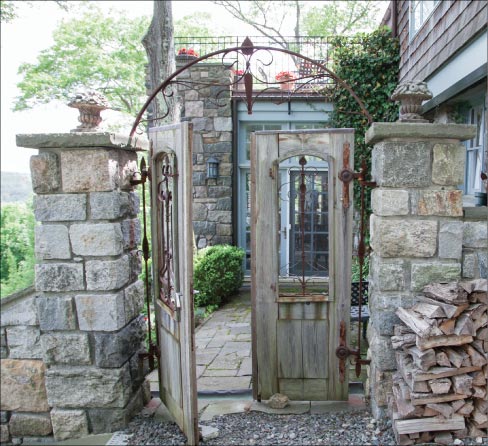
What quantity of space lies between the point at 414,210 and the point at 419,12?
448cm

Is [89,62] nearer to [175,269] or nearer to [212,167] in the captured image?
[212,167]

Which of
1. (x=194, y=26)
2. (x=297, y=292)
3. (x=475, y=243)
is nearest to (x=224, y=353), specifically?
(x=297, y=292)

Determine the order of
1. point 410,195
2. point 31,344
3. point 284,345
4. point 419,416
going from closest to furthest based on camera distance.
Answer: point 419,416
point 410,195
point 31,344
point 284,345

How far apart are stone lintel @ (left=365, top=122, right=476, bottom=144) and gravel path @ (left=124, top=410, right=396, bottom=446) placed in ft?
6.13

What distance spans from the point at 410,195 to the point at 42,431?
292 centimetres

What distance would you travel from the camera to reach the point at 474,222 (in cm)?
275

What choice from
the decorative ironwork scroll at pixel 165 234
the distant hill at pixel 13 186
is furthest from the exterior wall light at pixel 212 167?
the distant hill at pixel 13 186

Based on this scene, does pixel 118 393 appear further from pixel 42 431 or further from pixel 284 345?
pixel 284 345

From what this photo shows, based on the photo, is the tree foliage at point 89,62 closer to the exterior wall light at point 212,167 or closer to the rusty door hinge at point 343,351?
the exterior wall light at point 212,167

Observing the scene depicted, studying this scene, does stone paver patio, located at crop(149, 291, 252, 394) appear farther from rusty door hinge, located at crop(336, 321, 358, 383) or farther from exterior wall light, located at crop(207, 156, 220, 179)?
exterior wall light, located at crop(207, 156, 220, 179)

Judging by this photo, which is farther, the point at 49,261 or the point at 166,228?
the point at 166,228

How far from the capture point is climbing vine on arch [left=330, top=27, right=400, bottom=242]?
689 cm

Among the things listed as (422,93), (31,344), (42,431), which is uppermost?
(422,93)

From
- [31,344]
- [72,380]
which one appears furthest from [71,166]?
[72,380]
